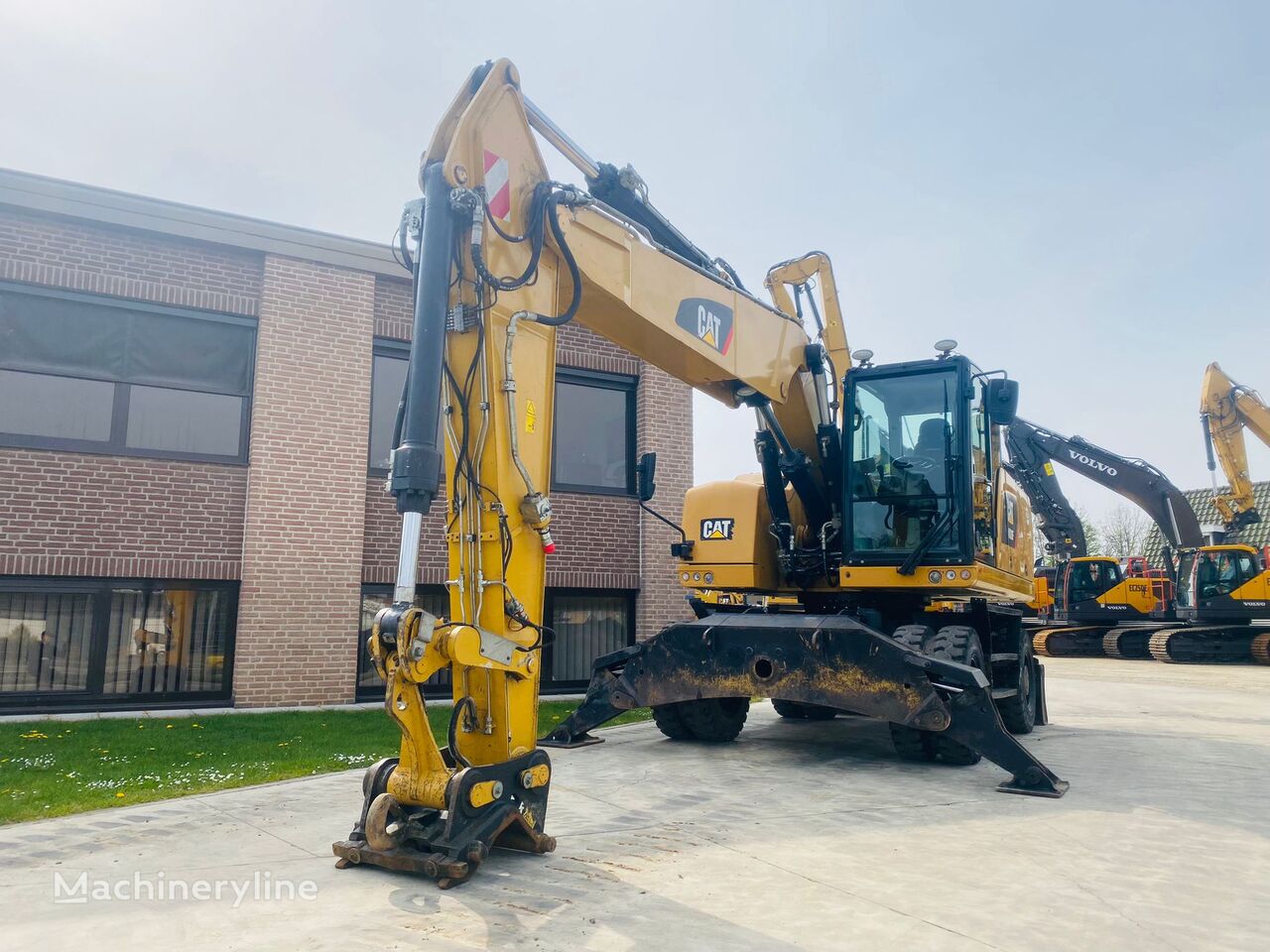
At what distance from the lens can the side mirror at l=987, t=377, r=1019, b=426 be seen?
7379 mm

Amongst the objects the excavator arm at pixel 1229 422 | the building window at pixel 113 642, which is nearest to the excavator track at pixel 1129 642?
the excavator arm at pixel 1229 422

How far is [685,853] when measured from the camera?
4.50 meters

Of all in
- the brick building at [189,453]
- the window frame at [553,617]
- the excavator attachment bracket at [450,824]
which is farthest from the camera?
the window frame at [553,617]

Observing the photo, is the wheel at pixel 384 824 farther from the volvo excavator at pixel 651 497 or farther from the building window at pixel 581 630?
the building window at pixel 581 630

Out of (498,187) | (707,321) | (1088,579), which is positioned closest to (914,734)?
(707,321)

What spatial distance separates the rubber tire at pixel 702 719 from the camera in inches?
307

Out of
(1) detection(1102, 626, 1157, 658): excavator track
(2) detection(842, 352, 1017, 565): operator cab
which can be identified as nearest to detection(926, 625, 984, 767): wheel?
(2) detection(842, 352, 1017, 565): operator cab

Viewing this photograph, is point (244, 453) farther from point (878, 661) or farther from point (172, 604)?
point (878, 661)

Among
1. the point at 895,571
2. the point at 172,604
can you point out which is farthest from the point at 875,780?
the point at 172,604

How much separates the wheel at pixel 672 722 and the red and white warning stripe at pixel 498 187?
14.3ft

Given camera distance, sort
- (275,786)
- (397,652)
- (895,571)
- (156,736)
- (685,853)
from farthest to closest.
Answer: (156,736) → (895,571) → (275,786) → (685,853) → (397,652)

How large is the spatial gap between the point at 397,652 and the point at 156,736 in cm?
520

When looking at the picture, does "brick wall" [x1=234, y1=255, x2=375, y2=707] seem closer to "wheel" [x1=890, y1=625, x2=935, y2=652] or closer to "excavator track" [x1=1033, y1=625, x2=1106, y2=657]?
"wheel" [x1=890, y1=625, x2=935, y2=652]

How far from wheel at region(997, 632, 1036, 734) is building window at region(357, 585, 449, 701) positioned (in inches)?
225
